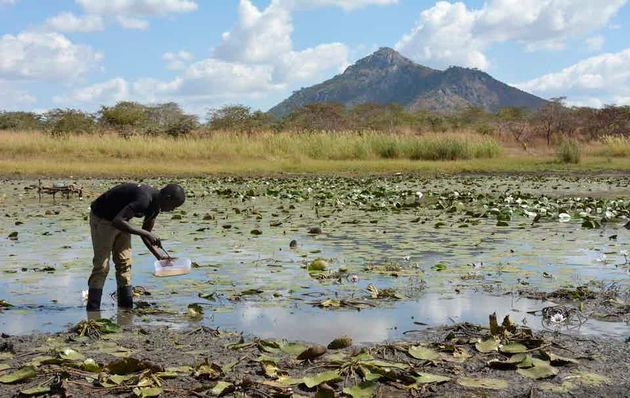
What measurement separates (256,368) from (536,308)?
2.93 m

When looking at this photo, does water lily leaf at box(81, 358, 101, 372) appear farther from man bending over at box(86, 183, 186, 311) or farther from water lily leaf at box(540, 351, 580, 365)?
water lily leaf at box(540, 351, 580, 365)

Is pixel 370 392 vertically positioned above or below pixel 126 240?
below

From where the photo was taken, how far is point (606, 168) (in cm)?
3181

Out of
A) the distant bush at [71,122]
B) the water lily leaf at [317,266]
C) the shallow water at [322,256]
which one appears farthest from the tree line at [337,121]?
the water lily leaf at [317,266]

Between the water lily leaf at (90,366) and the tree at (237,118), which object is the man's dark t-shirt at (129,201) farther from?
the tree at (237,118)

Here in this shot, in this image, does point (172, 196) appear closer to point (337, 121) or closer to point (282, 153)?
point (282, 153)

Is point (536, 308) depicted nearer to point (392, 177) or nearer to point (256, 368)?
point (256, 368)

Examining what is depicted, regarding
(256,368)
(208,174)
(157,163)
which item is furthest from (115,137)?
(256,368)

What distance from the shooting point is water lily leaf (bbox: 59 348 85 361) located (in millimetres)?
5191

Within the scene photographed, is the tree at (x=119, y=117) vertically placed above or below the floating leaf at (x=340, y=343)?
above

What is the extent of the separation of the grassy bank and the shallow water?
56.2 feet

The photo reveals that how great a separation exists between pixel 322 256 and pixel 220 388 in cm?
528

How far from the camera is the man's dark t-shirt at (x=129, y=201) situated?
6.82 m

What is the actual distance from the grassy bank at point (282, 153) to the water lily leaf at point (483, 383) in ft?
87.0
